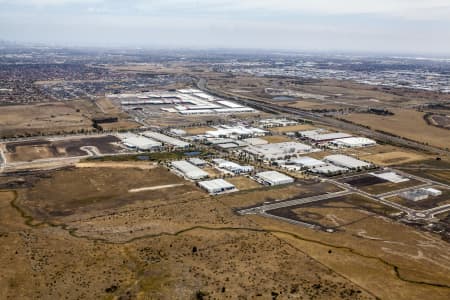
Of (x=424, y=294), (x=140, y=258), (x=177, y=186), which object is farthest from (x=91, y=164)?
(x=424, y=294)

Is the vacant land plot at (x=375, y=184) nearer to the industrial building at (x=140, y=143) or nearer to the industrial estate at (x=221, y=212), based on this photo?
the industrial estate at (x=221, y=212)

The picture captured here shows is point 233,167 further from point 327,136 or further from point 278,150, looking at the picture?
point 327,136

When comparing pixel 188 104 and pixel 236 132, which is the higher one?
pixel 188 104

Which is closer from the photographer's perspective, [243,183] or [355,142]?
[243,183]

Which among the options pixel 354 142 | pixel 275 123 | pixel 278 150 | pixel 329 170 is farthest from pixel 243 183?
pixel 275 123

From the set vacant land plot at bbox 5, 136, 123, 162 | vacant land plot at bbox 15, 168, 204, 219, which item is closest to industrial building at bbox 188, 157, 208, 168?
vacant land plot at bbox 15, 168, 204, 219

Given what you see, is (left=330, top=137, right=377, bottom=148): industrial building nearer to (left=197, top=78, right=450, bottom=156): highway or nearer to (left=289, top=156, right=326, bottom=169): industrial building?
(left=197, top=78, right=450, bottom=156): highway
